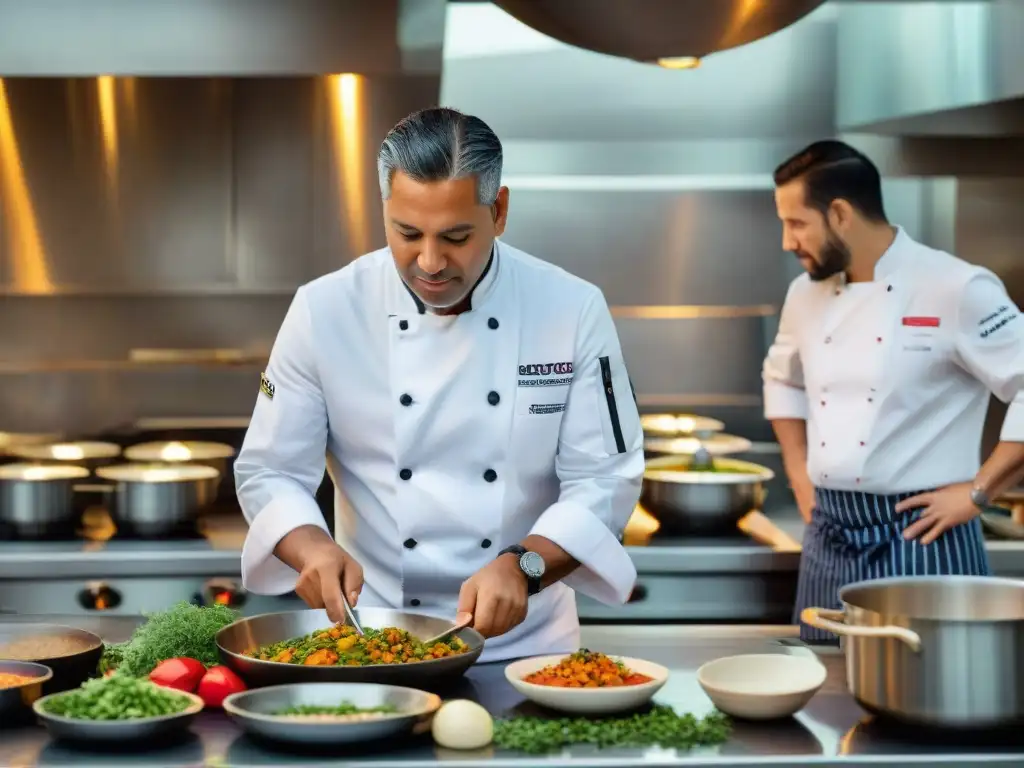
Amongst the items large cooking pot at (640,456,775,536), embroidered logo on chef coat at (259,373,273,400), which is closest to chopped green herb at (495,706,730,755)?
embroidered logo on chef coat at (259,373,273,400)

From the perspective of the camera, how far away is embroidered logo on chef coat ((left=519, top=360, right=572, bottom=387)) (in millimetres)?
2439

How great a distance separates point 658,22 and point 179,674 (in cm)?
134

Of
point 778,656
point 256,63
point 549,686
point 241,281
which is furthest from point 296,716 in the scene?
point 241,281

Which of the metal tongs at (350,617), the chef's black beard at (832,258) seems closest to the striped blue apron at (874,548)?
the chef's black beard at (832,258)

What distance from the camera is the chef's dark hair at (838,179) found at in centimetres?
343

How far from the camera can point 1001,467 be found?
3.31 metres

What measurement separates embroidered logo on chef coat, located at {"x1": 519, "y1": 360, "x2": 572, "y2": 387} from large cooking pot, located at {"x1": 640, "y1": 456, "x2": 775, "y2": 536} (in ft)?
4.70

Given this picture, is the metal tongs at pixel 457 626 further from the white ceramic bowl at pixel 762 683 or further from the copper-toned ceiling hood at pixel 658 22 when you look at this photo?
the copper-toned ceiling hood at pixel 658 22

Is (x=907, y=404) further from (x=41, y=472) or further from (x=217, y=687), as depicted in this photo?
→ (x=41, y=472)

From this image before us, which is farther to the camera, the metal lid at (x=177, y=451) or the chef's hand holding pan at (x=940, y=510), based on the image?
the metal lid at (x=177, y=451)

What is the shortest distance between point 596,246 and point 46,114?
174 centimetres

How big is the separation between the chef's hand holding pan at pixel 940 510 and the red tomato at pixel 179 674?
6.48 feet

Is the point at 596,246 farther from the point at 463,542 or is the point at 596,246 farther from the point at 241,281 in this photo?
the point at 463,542

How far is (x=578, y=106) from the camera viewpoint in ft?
14.6
